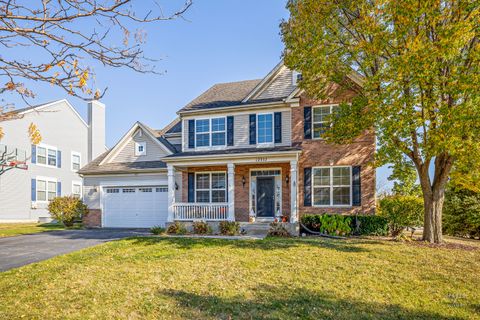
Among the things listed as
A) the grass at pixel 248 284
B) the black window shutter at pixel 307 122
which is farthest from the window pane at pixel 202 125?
the grass at pixel 248 284

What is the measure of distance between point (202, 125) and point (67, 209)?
349 inches

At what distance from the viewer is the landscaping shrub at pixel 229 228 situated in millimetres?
14045

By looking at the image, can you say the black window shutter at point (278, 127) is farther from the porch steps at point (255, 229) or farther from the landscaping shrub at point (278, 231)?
the landscaping shrub at point (278, 231)

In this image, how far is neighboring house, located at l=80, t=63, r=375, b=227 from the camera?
50.3 feet

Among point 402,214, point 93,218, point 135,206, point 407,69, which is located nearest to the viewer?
point 407,69

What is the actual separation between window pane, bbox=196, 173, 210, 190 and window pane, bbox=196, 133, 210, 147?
5.34 feet

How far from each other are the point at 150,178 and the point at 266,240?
28.8ft

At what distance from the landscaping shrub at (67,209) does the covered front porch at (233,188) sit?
579cm

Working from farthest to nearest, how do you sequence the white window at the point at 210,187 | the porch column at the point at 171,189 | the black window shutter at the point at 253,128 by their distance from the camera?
the white window at the point at 210,187, the black window shutter at the point at 253,128, the porch column at the point at 171,189

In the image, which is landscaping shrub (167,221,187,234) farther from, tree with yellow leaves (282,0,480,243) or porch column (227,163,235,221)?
tree with yellow leaves (282,0,480,243)

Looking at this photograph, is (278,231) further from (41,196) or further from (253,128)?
(41,196)

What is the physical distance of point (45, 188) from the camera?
2686cm

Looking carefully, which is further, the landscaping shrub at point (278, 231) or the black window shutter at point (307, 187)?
the black window shutter at point (307, 187)

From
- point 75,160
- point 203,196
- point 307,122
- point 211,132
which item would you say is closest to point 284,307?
point 307,122
